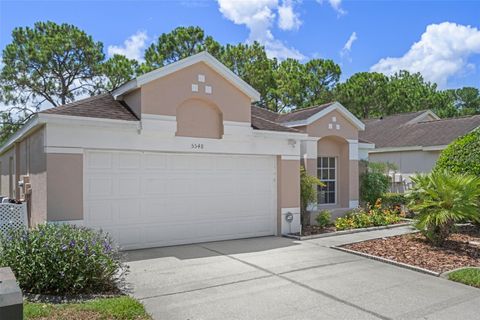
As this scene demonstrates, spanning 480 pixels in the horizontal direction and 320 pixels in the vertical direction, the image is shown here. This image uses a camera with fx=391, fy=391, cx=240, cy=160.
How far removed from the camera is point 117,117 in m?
8.95

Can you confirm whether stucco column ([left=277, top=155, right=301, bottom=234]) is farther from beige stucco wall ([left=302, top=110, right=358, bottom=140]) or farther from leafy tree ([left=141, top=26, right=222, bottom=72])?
leafy tree ([left=141, top=26, right=222, bottom=72])

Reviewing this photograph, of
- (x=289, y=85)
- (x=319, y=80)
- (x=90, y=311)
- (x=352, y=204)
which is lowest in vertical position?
(x=90, y=311)

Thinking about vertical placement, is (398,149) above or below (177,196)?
above

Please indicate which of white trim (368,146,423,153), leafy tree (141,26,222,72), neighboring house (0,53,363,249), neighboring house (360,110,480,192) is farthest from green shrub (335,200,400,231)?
leafy tree (141,26,222,72)

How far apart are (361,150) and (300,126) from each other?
11.6 ft

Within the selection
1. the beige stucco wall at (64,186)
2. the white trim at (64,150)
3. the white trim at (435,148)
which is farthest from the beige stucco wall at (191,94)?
the white trim at (435,148)

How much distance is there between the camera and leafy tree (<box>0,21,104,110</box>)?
24.1 meters

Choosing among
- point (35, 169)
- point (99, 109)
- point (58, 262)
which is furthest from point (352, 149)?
point (58, 262)

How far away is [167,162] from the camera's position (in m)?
9.77

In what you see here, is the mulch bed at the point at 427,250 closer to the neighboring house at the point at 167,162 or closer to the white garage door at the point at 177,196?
the neighboring house at the point at 167,162

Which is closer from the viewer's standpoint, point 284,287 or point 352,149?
point 284,287

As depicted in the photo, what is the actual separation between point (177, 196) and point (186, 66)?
3.24 metres

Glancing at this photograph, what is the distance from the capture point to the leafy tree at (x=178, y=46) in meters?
26.8

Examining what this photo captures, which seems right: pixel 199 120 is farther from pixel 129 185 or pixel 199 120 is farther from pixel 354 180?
pixel 354 180
